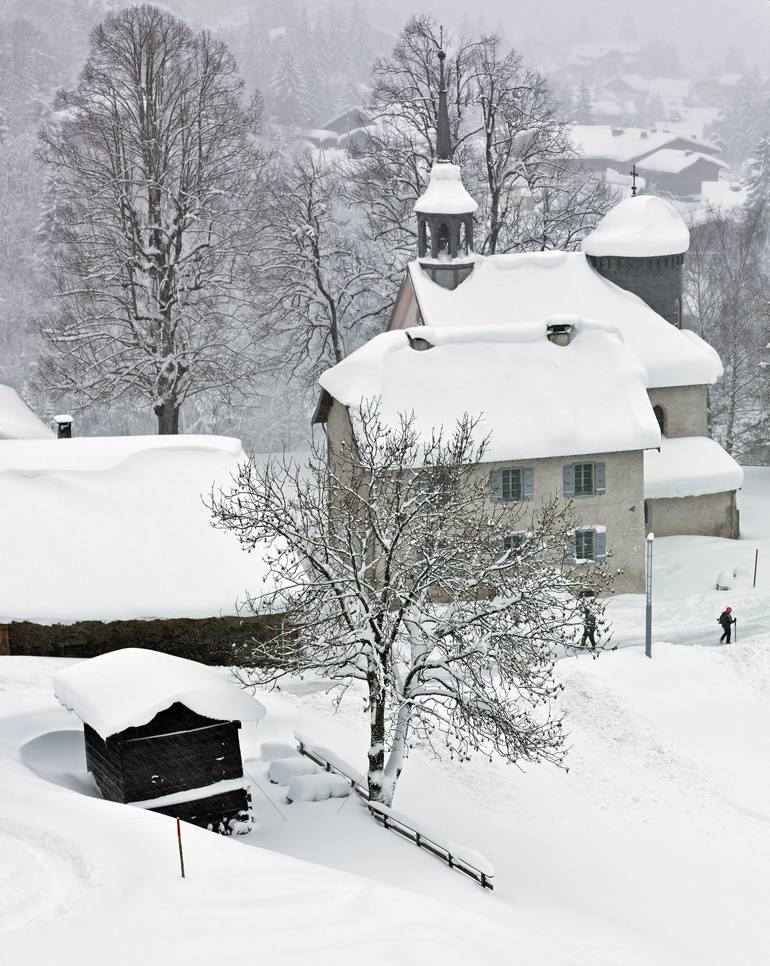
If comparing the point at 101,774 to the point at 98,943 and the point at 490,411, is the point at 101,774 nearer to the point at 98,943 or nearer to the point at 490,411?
the point at 98,943

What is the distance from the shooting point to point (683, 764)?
25984mm

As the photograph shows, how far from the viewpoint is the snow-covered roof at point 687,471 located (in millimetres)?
38906

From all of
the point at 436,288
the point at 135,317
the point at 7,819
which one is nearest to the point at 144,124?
the point at 135,317

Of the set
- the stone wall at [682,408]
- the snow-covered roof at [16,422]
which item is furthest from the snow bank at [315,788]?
the stone wall at [682,408]

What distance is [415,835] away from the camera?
19.4 m

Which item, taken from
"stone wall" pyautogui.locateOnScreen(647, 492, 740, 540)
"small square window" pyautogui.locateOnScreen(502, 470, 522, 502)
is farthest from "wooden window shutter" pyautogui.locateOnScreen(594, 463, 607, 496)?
"stone wall" pyautogui.locateOnScreen(647, 492, 740, 540)

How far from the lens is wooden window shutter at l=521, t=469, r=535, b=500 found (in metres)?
34.8

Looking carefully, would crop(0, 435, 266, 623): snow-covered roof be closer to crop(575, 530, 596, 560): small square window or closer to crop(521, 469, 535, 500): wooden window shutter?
crop(521, 469, 535, 500): wooden window shutter

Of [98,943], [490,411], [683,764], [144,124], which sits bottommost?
[683,764]

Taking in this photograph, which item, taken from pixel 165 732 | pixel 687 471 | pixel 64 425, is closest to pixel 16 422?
pixel 64 425

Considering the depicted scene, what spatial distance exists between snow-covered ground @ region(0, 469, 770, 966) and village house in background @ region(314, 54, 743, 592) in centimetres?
383

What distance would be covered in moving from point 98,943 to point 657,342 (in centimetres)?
3201

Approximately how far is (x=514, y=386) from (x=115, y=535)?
1300 cm

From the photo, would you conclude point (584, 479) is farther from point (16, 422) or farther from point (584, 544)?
point (16, 422)
